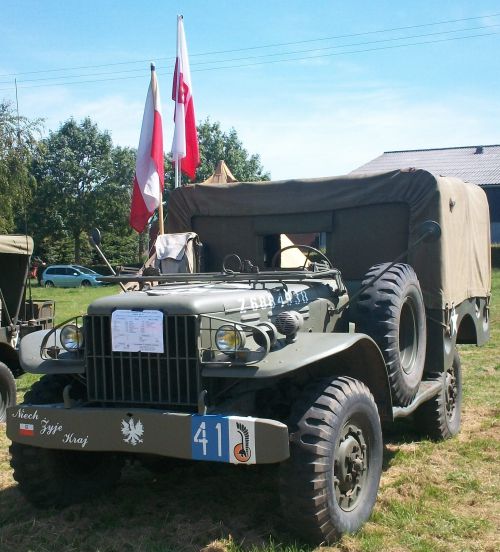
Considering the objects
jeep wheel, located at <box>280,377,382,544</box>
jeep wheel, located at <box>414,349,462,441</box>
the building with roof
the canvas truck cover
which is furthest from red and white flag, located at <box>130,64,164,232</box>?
the building with roof

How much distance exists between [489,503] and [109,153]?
42009mm

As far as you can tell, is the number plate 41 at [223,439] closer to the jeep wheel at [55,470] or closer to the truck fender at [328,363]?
the truck fender at [328,363]

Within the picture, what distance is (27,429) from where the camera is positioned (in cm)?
412

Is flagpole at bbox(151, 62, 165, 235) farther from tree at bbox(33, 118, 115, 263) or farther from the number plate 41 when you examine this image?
tree at bbox(33, 118, 115, 263)

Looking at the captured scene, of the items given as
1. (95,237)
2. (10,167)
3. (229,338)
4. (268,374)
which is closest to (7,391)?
(95,237)

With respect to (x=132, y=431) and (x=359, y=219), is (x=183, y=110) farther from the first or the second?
(x=132, y=431)

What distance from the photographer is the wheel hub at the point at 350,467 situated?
403 cm

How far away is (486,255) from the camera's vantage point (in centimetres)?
743

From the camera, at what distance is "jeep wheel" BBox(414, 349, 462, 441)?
594 centimetres

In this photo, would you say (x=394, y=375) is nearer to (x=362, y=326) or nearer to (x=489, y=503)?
(x=362, y=326)

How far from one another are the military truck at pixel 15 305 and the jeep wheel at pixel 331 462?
14.9 feet

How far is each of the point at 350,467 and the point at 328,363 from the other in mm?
673

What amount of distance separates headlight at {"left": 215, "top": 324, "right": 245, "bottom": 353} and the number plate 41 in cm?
38

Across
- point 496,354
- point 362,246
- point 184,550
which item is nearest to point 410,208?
point 362,246
